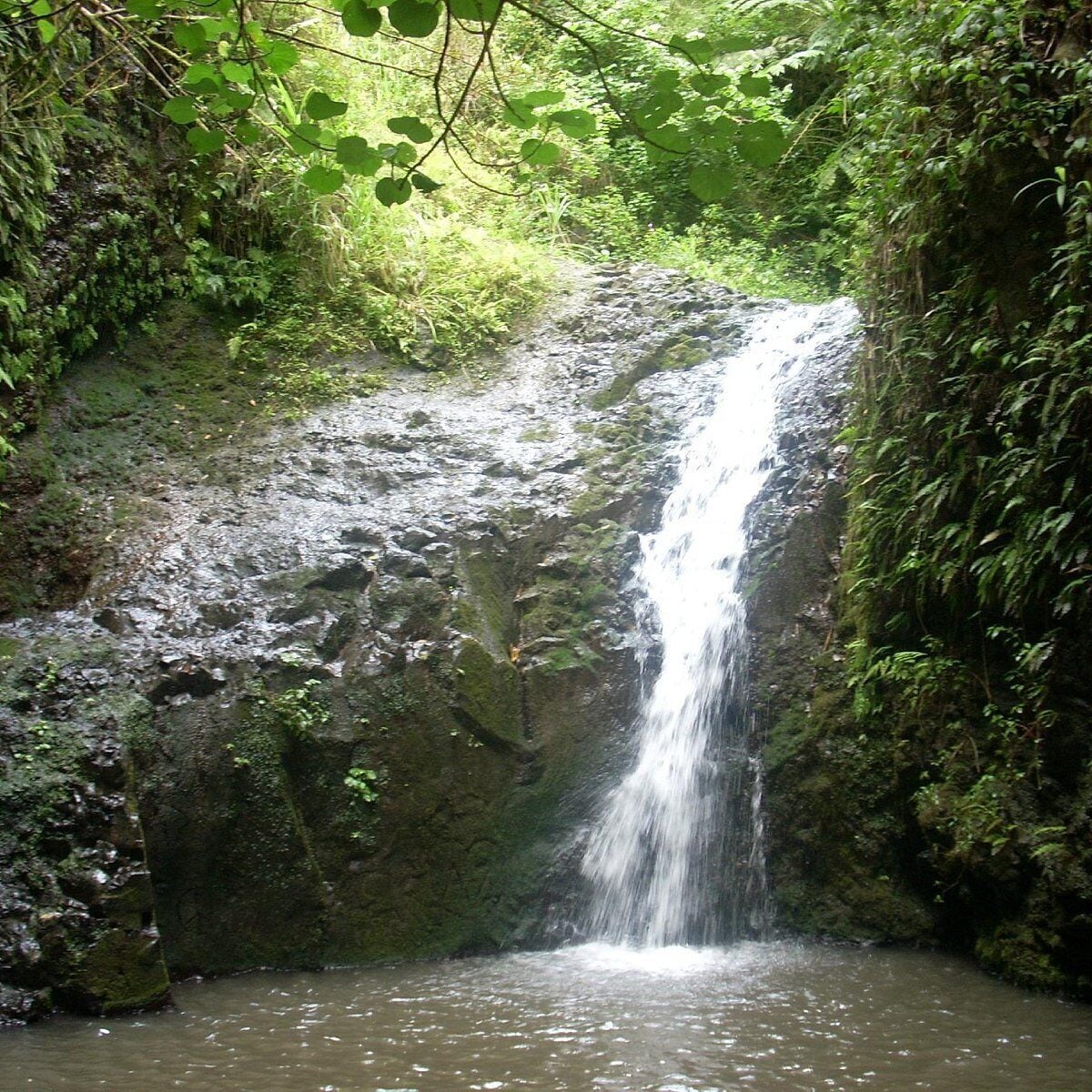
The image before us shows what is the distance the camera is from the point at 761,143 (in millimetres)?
1938

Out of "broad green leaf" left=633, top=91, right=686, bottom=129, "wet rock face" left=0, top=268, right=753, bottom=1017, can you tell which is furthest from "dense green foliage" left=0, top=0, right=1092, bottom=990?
"wet rock face" left=0, top=268, right=753, bottom=1017

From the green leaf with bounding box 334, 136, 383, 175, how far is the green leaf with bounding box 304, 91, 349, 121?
0.19ft

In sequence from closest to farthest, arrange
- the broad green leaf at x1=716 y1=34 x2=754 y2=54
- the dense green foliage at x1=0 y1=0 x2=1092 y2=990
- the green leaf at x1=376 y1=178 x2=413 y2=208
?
the broad green leaf at x1=716 y1=34 x2=754 y2=54, the green leaf at x1=376 y1=178 x2=413 y2=208, the dense green foliage at x1=0 y1=0 x2=1092 y2=990

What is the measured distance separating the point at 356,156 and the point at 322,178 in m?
0.11

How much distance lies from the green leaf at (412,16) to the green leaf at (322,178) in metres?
0.42

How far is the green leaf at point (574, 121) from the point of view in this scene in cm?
195

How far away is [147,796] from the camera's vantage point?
15.2 ft

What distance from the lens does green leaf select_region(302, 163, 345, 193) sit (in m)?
2.09

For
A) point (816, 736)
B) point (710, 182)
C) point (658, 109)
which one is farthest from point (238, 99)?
point (816, 736)

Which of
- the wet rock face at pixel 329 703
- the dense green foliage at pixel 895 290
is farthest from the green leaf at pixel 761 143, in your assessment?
the wet rock face at pixel 329 703

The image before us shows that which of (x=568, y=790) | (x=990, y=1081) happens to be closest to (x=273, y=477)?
(x=568, y=790)

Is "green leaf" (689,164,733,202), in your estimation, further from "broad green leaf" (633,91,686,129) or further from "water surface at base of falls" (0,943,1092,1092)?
"water surface at base of falls" (0,943,1092,1092)

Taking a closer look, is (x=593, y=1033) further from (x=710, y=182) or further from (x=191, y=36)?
(x=191, y=36)

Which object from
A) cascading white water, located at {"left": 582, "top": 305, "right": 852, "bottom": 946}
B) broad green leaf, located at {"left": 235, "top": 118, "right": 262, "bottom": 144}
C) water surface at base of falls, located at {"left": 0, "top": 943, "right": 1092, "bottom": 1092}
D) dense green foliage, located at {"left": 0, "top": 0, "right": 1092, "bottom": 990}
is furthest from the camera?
cascading white water, located at {"left": 582, "top": 305, "right": 852, "bottom": 946}
